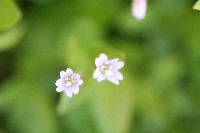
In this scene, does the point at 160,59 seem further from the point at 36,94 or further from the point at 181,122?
→ the point at 36,94

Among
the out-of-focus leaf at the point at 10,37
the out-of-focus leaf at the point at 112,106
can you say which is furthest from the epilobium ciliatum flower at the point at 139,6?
the out-of-focus leaf at the point at 10,37

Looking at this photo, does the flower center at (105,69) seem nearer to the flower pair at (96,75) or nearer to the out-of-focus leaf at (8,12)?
the flower pair at (96,75)

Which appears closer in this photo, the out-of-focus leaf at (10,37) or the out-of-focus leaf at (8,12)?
the out-of-focus leaf at (8,12)

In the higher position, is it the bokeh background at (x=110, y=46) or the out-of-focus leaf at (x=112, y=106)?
the bokeh background at (x=110, y=46)

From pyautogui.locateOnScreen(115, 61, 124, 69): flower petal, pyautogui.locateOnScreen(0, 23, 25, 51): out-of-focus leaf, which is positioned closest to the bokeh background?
pyautogui.locateOnScreen(0, 23, 25, 51): out-of-focus leaf

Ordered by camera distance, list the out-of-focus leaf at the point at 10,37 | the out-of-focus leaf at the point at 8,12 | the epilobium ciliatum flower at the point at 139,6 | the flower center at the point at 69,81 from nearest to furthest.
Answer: the flower center at the point at 69,81 → the epilobium ciliatum flower at the point at 139,6 → the out-of-focus leaf at the point at 8,12 → the out-of-focus leaf at the point at 10,37

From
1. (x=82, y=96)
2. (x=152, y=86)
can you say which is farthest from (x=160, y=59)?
(x=82, y=96)

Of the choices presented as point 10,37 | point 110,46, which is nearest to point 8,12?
point 10,37

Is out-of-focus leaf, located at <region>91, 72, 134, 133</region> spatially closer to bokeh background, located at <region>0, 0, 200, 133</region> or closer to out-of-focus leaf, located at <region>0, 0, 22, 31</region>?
bokeh background, located at <region>0, 0, 200, 133</region>

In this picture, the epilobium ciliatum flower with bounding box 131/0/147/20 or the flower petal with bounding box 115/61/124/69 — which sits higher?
the epilobium ciliatum flower with bounding box 131/0/147/20
